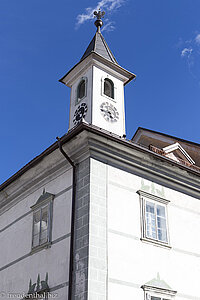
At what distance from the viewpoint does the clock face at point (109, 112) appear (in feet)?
59.5

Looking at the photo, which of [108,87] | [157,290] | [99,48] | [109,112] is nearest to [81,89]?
[108,87]

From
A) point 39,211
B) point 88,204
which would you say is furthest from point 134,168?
point 39,211

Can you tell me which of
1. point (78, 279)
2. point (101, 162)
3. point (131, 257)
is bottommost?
point (78, 279)

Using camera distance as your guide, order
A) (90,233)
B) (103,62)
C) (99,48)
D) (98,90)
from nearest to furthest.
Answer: (90,233) < (98,90) < (103,62) < (99,48)

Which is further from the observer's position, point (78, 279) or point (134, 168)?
point (134, 168)

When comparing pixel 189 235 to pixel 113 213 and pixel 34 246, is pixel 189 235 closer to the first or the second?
pixel 113 213

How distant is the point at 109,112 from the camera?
18.3 meters

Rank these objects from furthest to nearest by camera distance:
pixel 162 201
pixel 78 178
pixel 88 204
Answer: pixel 162 201, pixel 78 178, pixel 88 204

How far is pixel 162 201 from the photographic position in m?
14.4

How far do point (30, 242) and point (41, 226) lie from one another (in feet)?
2.36

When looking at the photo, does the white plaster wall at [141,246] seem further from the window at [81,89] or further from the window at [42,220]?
the window at [81,89]

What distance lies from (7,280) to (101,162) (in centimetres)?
543

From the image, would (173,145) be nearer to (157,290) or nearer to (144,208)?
(144,208)

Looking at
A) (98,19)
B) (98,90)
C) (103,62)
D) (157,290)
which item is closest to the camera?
(157,290)
